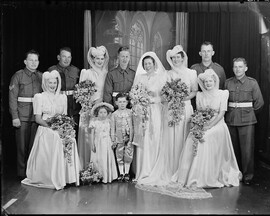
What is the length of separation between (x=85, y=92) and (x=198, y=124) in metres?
1.97

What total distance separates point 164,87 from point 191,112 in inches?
25.8

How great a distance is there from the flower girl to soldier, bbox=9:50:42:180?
3.98 ft

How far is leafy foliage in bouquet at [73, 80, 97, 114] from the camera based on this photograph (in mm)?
6340

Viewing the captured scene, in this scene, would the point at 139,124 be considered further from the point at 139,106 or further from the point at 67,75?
the point at 67,75

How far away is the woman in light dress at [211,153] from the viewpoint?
6.00 metres

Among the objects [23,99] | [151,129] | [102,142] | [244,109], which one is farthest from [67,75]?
[244,109]

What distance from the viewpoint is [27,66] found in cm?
662

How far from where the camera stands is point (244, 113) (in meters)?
6.37

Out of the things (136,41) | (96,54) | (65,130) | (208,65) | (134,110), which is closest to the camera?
(65,130)

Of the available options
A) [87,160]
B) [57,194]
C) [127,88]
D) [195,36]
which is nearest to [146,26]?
[195,36]

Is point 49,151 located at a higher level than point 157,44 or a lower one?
lower

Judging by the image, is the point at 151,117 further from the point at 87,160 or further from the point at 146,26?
the point at 146,26

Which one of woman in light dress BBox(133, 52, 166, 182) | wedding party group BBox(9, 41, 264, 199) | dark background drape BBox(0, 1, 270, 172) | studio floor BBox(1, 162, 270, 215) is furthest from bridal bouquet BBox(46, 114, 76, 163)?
dark background drape BBox(0, 1, 270, 172)

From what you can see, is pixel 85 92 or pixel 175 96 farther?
pixel 85 92
